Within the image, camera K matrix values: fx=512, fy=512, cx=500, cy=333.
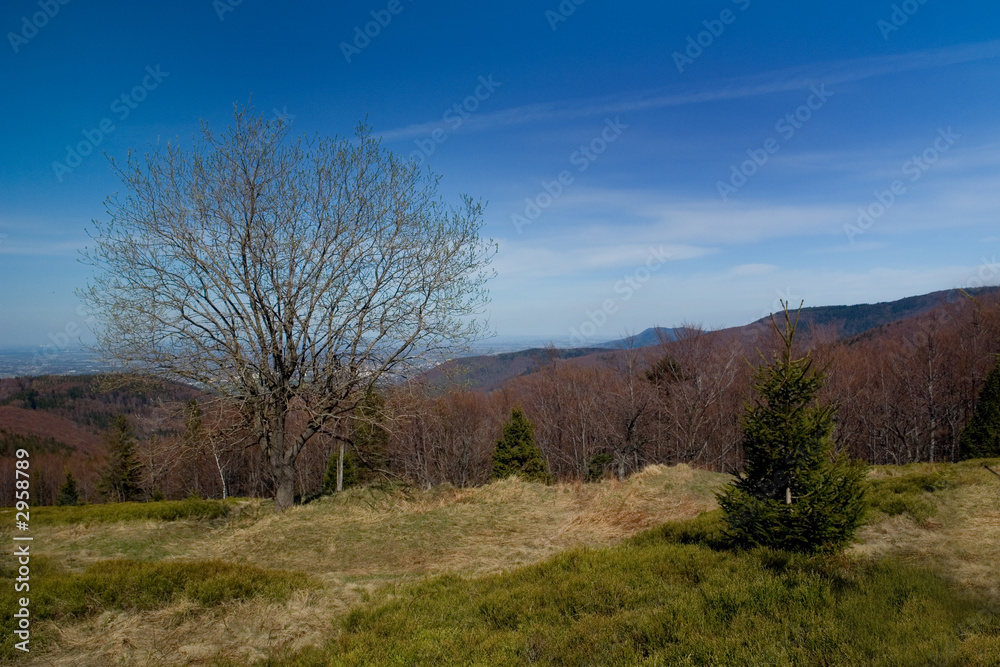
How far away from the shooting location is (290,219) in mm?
10492

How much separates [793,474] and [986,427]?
810 inches

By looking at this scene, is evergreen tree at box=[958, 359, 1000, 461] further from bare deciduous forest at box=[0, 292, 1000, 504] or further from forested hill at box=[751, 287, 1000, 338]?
forested hill at box=[751, 287, 1000, 338]

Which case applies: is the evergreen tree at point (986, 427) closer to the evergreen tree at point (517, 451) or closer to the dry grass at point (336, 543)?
the dry grass at point (336, 543)

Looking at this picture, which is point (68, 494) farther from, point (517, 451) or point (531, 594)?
point (531, 594)

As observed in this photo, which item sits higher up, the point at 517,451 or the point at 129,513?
the point at 129,513

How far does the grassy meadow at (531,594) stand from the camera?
4070 mm

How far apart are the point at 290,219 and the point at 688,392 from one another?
29604 millimetres

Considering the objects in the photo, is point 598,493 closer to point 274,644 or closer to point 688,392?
point 274,644

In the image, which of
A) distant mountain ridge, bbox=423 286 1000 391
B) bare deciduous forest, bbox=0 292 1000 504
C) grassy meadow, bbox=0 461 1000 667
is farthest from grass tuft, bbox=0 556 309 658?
bare deciduous forest, bbox=0 292 1000 504

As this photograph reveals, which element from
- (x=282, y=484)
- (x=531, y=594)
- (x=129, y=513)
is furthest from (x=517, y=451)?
(x=531, y=594)

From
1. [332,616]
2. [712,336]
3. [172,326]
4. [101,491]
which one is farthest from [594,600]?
[101,491]

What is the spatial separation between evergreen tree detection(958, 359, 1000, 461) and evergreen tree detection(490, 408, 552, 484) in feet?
56.2

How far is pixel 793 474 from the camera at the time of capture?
594 cm

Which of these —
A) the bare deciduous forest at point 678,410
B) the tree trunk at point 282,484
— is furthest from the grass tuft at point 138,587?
the bare deciduous forest at point 678,410
